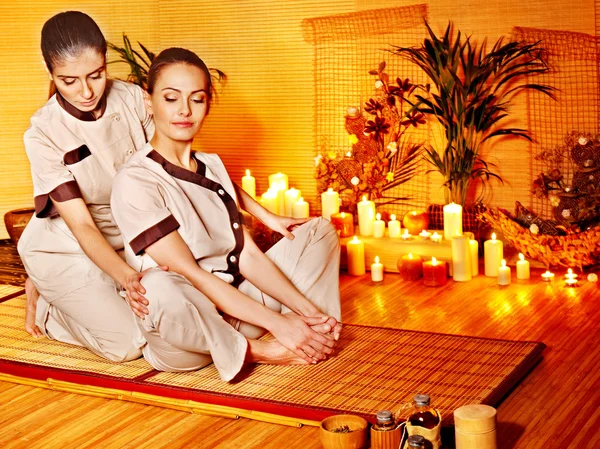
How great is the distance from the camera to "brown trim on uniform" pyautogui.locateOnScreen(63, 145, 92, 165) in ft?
11.7

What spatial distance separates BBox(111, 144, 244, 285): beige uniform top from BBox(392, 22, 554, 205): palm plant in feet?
5.64

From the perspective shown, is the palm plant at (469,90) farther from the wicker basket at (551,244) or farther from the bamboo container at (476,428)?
the bamboo container at (476,428)

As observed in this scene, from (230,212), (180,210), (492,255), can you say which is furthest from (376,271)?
(180,210)

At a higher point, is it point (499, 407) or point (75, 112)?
point (75, 112)

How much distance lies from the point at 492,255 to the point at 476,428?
215cm

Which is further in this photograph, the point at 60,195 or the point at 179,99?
the point at 60,195

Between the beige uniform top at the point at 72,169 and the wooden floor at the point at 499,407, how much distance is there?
0.49 metres

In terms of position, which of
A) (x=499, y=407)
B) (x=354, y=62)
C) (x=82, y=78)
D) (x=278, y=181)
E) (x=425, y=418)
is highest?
(x=354, y=62)

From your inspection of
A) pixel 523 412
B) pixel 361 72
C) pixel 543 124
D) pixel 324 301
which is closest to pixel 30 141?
pixel 324 301

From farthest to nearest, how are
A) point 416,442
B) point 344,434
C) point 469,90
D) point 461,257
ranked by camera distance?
point 469,90
point 461,257
point 344,434
point 416,442

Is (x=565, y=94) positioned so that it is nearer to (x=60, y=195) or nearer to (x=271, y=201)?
(x=271, y=201)

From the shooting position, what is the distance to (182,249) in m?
3.26

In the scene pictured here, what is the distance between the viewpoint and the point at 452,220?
484cm

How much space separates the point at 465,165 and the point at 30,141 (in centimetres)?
228
